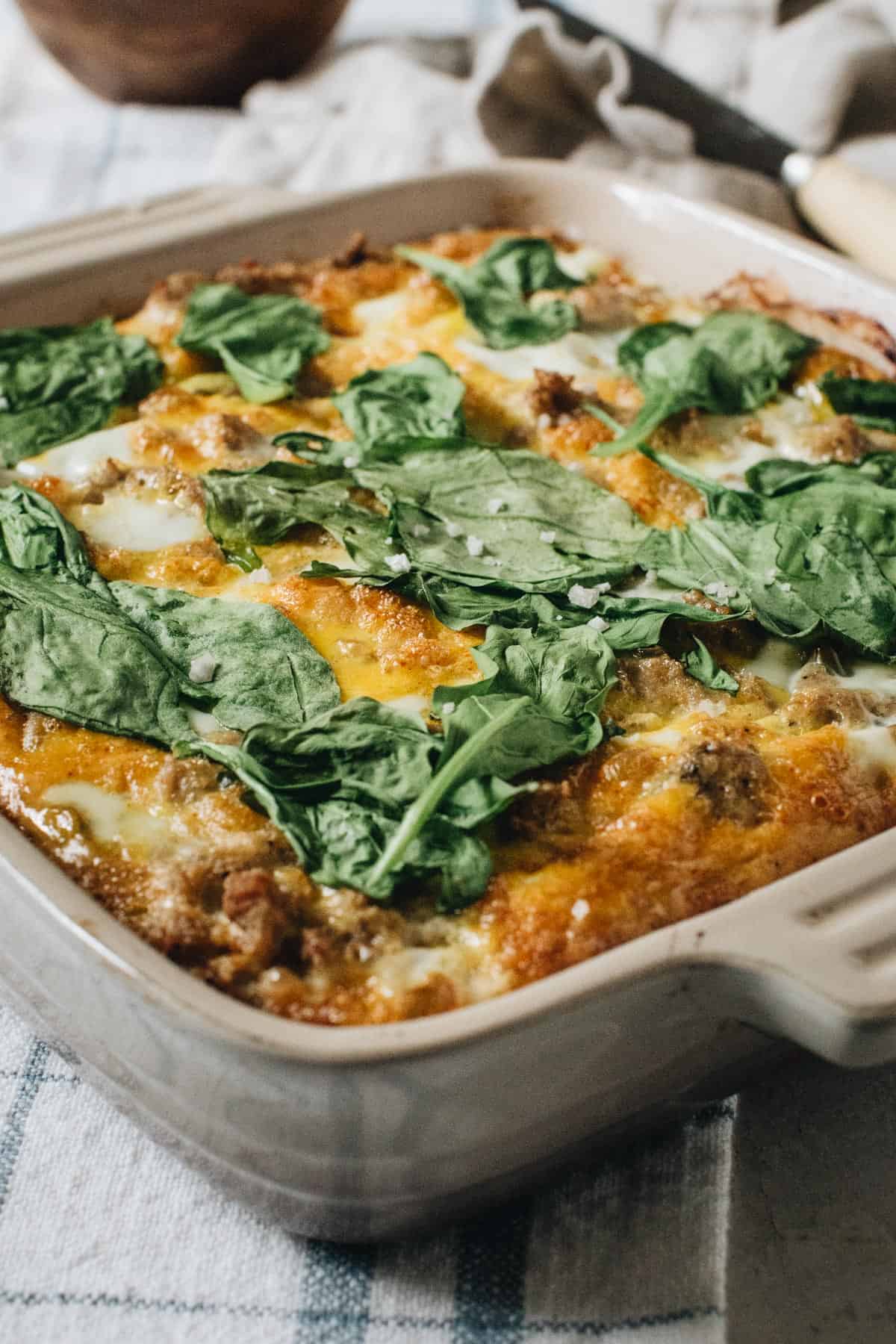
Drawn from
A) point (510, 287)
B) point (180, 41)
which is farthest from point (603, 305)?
point (180, 41)

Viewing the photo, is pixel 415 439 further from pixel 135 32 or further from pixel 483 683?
pixel 135 32

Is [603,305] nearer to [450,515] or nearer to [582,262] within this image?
[582,262]

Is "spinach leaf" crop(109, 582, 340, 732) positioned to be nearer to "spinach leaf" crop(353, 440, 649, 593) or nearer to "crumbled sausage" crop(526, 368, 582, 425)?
"spinach leaf" crop(353, 440, 649, 593)

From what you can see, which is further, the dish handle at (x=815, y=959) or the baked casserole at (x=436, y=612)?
the baked casserole at (x=436, y=612)

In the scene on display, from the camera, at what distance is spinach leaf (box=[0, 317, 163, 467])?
273 cm

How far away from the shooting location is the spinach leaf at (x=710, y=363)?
277 centimetres

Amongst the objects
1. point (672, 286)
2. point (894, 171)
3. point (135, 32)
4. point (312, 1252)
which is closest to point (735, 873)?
point (312, 1252)

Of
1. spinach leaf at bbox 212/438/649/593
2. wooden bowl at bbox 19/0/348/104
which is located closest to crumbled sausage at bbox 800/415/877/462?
spinach leaf at bbox 212/438/649/593

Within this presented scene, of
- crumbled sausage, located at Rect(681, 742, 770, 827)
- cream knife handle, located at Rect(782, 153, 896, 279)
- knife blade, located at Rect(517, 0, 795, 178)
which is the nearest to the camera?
crumbled sausage, located at Rect(681, 742, 770, 827)

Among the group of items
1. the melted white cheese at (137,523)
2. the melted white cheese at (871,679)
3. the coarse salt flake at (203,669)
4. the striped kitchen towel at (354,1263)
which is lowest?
the striped kitchen towel at (354,1263)

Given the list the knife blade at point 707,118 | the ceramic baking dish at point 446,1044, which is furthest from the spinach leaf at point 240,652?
the knife blade at point 707,118

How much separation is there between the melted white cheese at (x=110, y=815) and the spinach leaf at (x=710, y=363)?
3.81 ft

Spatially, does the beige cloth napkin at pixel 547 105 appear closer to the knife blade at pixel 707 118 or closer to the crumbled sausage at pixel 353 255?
the knife blade at pixel 707 118

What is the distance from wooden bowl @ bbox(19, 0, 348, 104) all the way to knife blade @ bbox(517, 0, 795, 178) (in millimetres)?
1004
